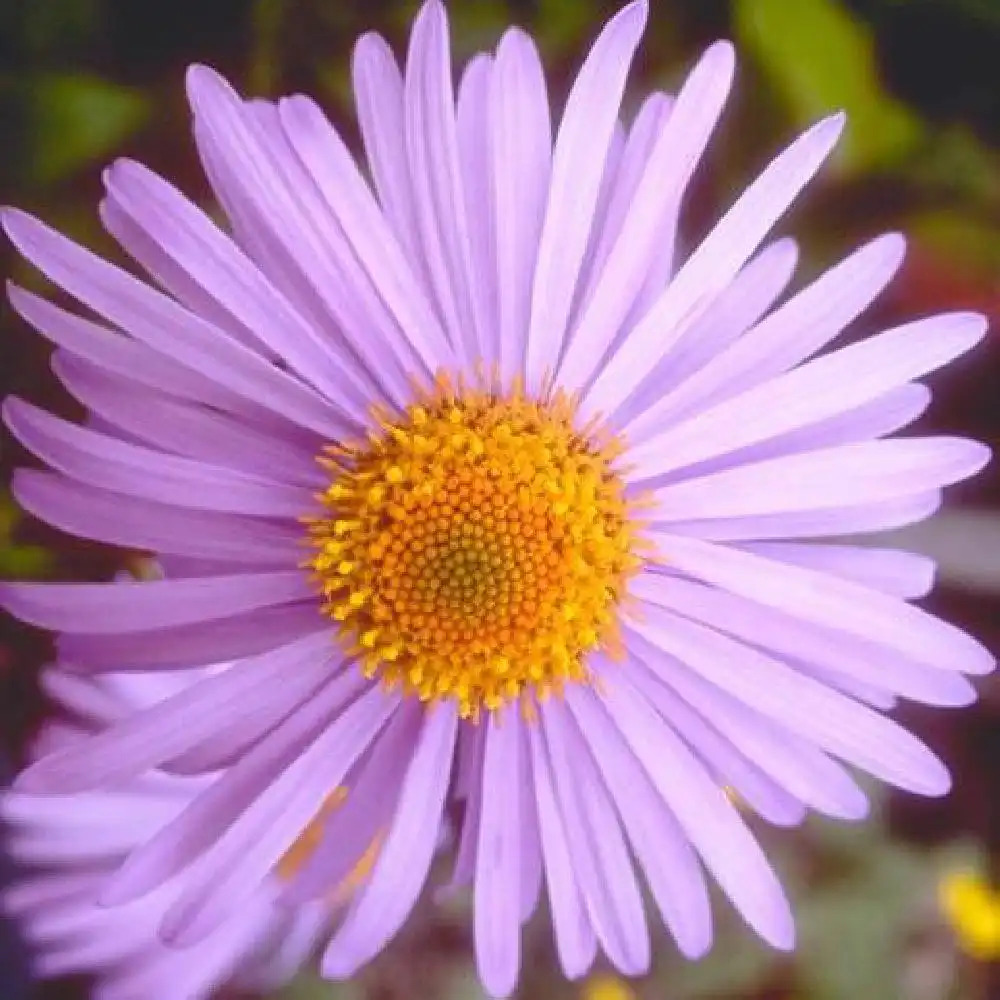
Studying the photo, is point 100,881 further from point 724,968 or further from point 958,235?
point 958,235

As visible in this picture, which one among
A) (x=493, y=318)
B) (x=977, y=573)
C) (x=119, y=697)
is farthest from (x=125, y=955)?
(x=977, y=573)

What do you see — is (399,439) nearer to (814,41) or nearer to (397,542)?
(397,542)

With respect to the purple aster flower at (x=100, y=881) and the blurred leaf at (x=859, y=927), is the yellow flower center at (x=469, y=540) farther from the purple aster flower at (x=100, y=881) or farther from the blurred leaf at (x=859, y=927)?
the blurred leaf at (x=859, y=927)

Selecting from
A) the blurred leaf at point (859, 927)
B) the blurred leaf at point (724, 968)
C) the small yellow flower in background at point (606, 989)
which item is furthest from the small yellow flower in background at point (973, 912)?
the small yellow flower in background at point (606, 989)

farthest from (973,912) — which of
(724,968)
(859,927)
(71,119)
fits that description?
(71,119)

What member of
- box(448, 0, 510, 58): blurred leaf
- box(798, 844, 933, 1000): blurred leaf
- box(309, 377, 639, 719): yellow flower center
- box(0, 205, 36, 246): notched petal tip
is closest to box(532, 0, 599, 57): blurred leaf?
box(448, 0, 510, 58): blurred leaf
